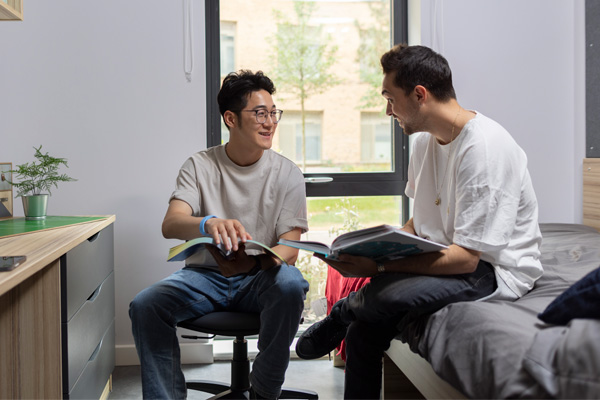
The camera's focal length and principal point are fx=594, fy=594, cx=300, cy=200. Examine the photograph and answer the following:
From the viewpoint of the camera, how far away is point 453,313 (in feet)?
4.99

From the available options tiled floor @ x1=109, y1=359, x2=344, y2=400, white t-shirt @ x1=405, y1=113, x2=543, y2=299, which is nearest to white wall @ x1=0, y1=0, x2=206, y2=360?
tiled floor @ x1=109, y1=359, x2=344, y2=400

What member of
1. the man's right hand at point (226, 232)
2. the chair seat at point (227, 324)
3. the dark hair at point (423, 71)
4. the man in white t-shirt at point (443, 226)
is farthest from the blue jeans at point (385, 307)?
the dark hair at point (423, 71)

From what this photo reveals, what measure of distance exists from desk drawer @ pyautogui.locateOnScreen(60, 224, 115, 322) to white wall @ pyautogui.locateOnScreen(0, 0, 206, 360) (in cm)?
36

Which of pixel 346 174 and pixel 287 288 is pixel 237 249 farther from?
pixel 346 174

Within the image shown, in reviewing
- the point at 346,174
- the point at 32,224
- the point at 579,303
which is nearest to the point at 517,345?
the point at 579,303

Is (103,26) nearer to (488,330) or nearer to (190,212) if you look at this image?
(190,212)

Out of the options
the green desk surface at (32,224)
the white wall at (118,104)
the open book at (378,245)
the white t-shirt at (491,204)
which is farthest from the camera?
the white wall at (118,104)

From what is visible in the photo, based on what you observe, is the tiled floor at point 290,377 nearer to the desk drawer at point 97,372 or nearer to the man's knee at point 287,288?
the desk drawer at point 97,372

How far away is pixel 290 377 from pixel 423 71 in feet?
4.68

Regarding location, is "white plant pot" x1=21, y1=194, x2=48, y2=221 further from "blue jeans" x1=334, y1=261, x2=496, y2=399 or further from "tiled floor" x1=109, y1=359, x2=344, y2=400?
"blue jeans" x1=334, y1=261, x2=496, y2=399

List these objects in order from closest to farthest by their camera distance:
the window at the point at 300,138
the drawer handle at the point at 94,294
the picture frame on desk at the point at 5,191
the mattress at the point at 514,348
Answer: the mattress at the point at 514,348
the drawer handle at the point at 94,294
the picture frame on desk at the point at 5,191
the window at the point at 300,138

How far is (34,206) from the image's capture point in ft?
7.37

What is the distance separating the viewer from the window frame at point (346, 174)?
2.84m

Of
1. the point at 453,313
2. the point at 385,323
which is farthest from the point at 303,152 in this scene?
the point at 453,313
